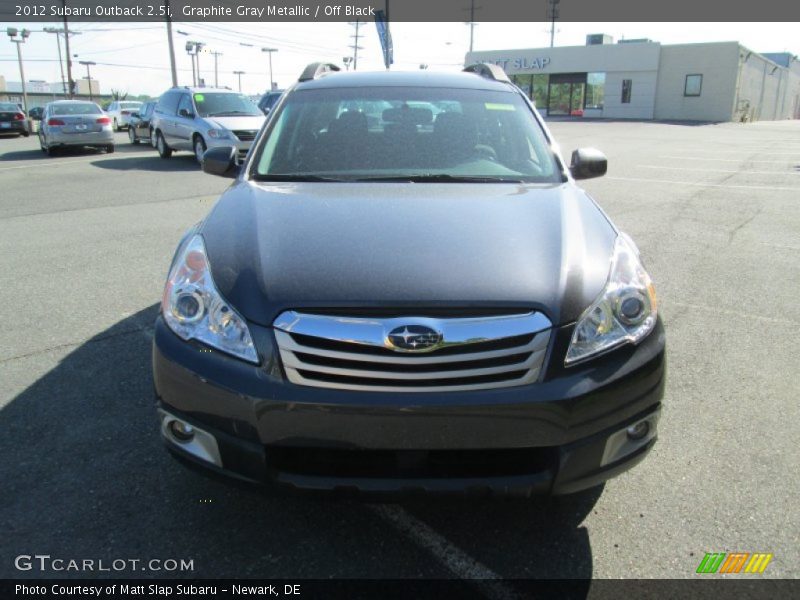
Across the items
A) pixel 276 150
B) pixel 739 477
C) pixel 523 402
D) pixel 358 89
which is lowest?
Result: pixel 739 477

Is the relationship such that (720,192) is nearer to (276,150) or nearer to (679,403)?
(679,403)

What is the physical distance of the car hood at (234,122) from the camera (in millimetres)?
15133

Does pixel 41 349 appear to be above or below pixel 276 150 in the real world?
below

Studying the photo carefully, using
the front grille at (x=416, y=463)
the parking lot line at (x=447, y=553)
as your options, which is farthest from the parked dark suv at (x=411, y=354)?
the parking lot line at (x=447, y=553)

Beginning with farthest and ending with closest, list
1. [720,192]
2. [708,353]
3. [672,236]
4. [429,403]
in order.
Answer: [720,192]
[672,236]
[708,353]
[429,403]

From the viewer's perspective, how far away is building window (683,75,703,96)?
1716 inches

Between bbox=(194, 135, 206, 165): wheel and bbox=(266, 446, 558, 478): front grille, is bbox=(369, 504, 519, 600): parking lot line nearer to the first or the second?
bbox=(266, 446, 558, 478): front grille

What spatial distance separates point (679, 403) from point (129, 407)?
298cm

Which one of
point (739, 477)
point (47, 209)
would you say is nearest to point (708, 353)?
point (739, 477)

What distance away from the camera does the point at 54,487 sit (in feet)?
9.27

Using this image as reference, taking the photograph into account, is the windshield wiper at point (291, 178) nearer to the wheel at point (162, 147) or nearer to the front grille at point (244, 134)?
the front grille at point (244, 134)

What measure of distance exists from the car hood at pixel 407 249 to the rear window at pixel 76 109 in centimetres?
1894

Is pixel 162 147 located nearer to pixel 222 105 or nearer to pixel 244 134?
pixel 222 105

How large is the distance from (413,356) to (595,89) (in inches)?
1962
